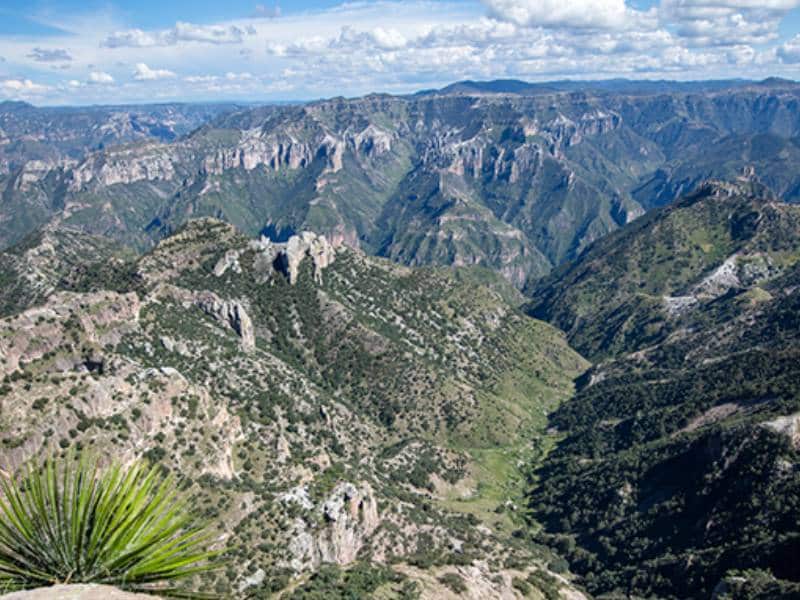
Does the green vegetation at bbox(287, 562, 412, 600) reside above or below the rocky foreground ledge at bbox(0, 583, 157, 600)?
below

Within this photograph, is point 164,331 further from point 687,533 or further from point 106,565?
point 106,565

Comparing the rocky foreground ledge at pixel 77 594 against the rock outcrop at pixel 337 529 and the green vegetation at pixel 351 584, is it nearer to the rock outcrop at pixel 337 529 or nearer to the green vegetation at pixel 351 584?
the green vegetation at pixel 351 584

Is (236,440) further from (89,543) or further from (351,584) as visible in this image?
(89,543)

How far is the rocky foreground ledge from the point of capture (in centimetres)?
1736

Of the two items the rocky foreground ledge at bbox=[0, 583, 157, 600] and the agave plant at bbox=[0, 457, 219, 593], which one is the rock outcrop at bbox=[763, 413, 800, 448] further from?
the rocky foreground ledge at bbox=[0, 583, 157, 600]

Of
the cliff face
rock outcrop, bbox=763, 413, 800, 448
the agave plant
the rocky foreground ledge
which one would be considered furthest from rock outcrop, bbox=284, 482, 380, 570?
rock outcrop, bbox=763, 413, 800, 448

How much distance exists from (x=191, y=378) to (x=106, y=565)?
154 meters

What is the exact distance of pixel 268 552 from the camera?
95312mm

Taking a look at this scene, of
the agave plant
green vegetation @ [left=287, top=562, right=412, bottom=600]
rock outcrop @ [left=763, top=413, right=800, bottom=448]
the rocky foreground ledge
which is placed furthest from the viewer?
rock outcrop @ [left=763, top=413, right=800, bottom=448]

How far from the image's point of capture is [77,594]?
57.8 ft

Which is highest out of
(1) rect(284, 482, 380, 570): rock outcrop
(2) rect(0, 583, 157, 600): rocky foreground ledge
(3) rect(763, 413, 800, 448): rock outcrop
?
(2) rect(0, 583, 157, 600): rocky foreground ledge

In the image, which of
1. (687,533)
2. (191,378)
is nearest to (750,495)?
(687,533)

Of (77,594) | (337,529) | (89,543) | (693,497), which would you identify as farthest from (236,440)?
(77,594)

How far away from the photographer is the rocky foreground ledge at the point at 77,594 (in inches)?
683
